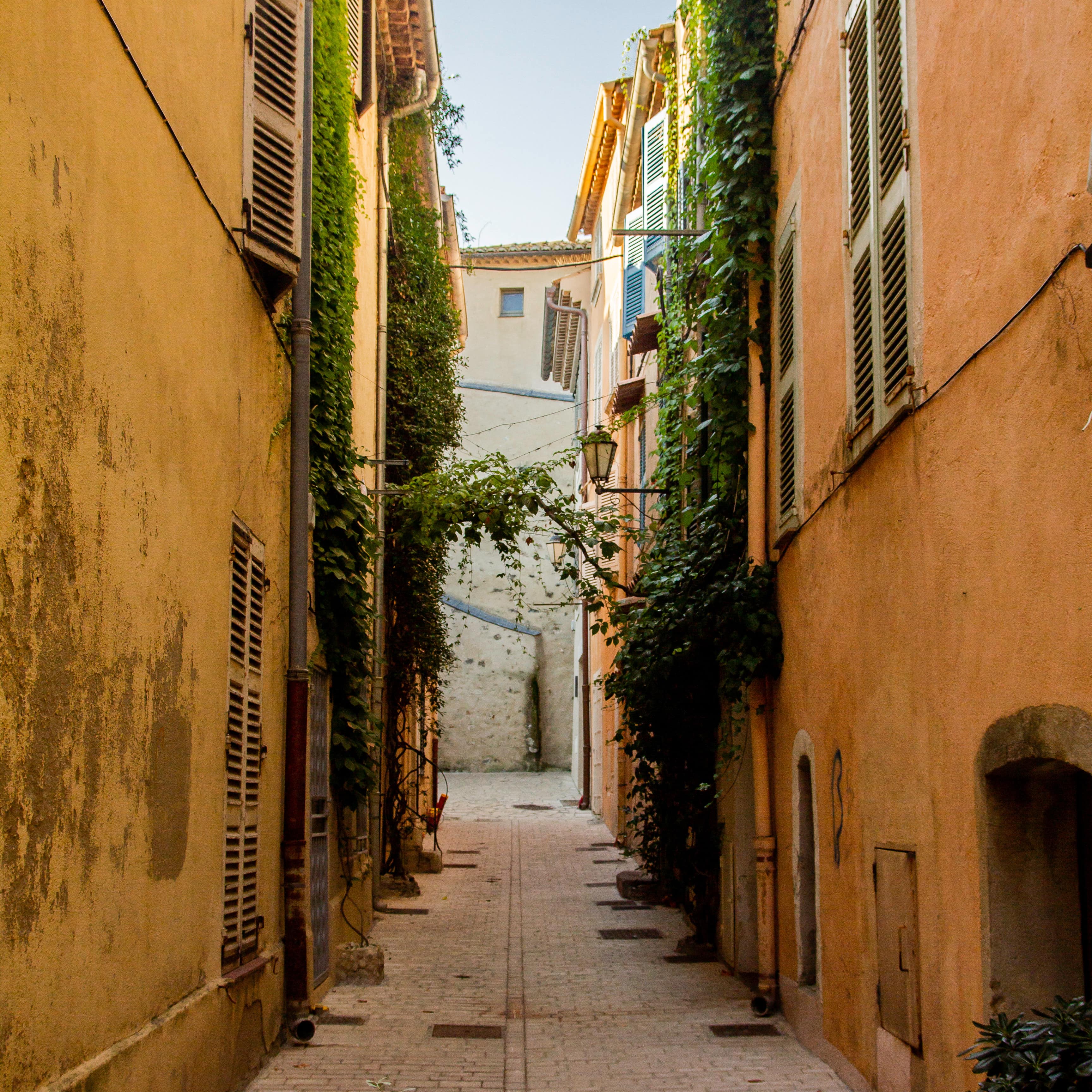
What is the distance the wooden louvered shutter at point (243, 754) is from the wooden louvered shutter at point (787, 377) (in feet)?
11.1

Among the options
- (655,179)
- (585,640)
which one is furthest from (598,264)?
(655,179)

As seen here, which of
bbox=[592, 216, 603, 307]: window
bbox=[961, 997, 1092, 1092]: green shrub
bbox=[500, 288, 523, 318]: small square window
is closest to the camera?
bbox=[961, 997, 1092, 1092]: green shrub

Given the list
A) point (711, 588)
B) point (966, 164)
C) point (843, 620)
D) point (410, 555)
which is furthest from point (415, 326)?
point (966, 164)

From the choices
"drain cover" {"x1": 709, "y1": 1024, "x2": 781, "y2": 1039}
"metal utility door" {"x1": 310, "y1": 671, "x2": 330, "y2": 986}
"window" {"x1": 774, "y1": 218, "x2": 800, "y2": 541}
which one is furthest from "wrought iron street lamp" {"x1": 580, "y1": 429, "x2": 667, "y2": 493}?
"drain cover" {"x1": 709, "y1": 1024, "x2": 781, "y2": 1039}

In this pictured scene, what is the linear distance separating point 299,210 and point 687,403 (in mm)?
3558

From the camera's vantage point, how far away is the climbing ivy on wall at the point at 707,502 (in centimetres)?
864

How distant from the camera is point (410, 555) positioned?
13203 mm

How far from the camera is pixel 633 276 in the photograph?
16.5 meters

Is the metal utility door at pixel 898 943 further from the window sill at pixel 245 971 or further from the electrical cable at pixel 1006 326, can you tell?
the window sill at pixel 245 971

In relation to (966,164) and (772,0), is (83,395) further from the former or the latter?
(772,0)

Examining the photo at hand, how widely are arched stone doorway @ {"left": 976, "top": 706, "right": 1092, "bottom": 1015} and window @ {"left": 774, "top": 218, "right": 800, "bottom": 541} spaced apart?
348 centimetres

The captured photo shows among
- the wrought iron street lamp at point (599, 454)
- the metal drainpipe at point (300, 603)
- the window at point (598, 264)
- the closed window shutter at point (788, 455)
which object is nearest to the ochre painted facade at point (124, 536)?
the metal drainpipe at point (300, 603)

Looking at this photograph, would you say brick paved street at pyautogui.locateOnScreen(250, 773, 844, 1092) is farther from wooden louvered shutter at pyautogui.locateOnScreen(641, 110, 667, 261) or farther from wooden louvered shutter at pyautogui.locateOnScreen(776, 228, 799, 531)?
wooden louvered shutter at pyautogui.locateOnScreen(641, 110, 667, 261)

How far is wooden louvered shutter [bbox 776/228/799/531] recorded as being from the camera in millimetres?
7793
